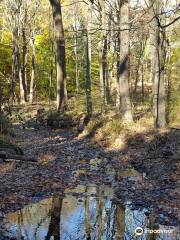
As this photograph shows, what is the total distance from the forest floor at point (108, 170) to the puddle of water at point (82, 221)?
32cm

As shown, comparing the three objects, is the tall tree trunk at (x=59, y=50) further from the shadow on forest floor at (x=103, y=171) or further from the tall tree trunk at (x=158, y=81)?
the tall tree trunk at (x=158, y=81)

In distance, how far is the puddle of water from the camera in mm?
6410

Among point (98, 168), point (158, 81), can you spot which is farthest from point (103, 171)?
point (158, 81)

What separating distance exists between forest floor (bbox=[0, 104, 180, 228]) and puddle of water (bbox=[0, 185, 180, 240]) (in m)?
0.32

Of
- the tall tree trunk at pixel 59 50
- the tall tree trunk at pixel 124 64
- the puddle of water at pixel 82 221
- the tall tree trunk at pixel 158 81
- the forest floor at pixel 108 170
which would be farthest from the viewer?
the tall tree trunk at pixel 59 50

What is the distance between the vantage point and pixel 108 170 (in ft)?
35.8

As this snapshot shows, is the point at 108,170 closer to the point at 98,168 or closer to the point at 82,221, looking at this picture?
the point at 98,168

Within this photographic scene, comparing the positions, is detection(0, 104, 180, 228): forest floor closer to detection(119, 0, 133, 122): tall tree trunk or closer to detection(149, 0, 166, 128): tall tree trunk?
detection(149, 0, 166, 128): tall tree trunk

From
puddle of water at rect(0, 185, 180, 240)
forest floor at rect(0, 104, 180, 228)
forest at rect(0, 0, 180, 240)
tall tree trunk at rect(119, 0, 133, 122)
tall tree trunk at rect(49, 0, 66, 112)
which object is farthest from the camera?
tall tree trunk at rect(49, 0, 66, 112)

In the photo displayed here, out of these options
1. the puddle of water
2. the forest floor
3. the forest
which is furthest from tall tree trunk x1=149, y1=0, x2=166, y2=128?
the puddle of water

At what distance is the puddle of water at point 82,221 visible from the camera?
6410mm

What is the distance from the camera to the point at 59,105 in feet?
70.1

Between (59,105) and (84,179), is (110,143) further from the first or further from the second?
(59,105)

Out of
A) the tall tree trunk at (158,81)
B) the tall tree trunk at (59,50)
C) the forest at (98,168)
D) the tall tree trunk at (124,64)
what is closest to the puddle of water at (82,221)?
the forest at (98,168)
